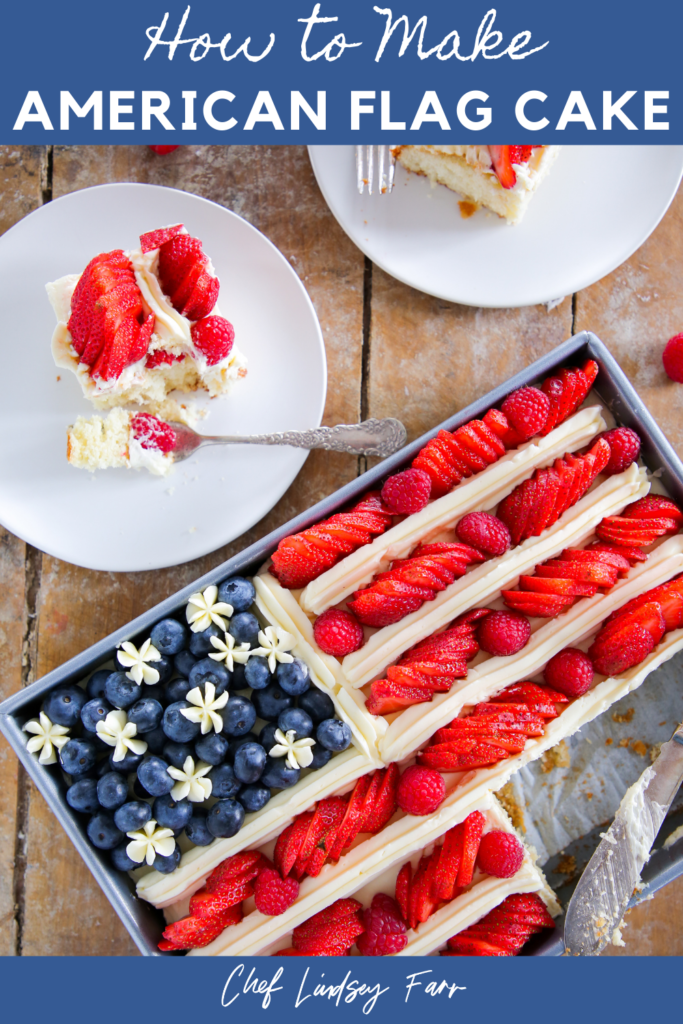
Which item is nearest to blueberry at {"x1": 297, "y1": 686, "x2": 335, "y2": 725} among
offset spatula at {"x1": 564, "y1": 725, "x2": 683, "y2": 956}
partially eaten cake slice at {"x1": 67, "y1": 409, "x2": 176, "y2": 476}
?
partially eaten cake slice at {"x1": 67, "y1": 409, "x2": 176, "y2": 476}

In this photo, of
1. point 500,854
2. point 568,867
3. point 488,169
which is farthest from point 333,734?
point 488,169

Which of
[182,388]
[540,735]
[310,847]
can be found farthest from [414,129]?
[310,847]

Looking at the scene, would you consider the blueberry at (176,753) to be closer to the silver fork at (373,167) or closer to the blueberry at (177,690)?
the blueberry at (177,690)

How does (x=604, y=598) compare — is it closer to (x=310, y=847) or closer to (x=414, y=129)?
(x=310, y=847)

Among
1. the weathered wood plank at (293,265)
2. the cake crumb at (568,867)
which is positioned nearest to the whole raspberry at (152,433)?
the weathered wood plank at (293,265)

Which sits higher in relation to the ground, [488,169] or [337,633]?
[488,169]

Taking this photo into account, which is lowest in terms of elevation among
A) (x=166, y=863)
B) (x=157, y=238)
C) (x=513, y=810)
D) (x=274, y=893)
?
(x=513, y=810)

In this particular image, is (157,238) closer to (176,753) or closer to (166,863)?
(176,753)
